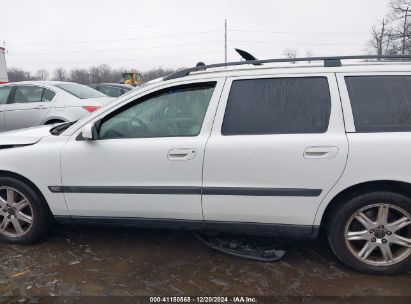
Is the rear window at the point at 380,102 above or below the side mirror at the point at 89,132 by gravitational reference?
above

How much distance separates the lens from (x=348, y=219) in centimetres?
289

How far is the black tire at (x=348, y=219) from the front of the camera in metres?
2.80

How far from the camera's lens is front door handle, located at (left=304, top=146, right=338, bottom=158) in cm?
276

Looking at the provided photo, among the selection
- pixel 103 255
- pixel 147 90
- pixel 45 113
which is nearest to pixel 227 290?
pixel 103 255

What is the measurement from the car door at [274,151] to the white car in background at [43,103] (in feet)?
15.9

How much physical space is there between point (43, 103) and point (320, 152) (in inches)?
247

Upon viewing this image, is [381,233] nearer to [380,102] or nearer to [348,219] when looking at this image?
[348,219]

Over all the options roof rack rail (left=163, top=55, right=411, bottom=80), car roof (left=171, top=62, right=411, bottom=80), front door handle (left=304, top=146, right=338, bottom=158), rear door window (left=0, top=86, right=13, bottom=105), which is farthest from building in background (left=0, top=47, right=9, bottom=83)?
front door handle (left=304, top=146, right=338, bottom=158)

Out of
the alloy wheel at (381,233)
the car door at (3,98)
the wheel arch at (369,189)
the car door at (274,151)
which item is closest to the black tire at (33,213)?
the car door at (274,151)

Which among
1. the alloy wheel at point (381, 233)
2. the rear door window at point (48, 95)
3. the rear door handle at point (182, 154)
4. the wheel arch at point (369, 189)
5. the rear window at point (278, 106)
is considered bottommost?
the alloy wheel at point (381, 233)

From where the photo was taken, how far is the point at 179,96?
317 centimetres

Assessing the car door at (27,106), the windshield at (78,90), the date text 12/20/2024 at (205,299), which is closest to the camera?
the date text 12/20/2024 at (205,299)

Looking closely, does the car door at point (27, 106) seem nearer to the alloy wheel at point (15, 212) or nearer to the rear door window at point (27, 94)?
the rear door window at point (27, 94)

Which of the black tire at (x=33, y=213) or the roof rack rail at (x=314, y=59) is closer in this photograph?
the roof rack rail at (x=314, y=59)
